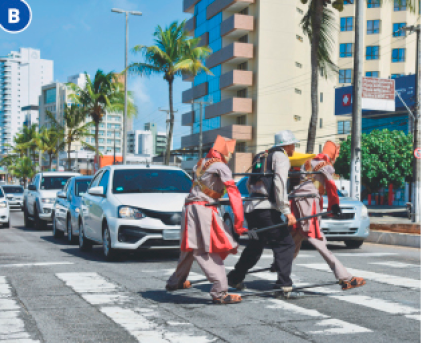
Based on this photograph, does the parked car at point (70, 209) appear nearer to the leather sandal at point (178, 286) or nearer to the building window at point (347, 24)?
the leather sandal at point (178, 286)

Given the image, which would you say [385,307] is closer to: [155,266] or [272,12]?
[155,266]

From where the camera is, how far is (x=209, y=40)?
185 ft

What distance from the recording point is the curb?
15055 millimetres

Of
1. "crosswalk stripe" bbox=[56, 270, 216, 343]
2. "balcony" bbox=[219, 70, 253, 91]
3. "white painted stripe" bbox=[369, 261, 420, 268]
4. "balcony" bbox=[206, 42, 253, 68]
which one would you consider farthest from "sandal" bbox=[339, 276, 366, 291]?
"balcony" bbox=[206, 42, 253, 68]

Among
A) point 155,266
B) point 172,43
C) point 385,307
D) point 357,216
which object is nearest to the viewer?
point 385,307

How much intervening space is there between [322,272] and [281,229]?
8.69ft

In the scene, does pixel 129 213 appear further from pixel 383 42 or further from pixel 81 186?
pixel 383 42

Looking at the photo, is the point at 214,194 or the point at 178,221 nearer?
Result: the point at 214,194

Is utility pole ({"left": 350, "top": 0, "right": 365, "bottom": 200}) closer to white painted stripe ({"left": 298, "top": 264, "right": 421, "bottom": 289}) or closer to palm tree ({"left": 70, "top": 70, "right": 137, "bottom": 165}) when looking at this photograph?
white painted stripe ({"left": 298, "top": 264, "right": 421, "bottom": 289})

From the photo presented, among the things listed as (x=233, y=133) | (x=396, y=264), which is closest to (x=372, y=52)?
(x=233, y=133)

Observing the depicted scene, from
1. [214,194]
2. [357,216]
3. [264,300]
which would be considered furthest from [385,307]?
[357,216]

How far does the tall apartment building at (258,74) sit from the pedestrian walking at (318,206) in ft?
137

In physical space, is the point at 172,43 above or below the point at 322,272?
above

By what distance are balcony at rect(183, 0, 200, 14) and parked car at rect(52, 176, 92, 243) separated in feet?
155
